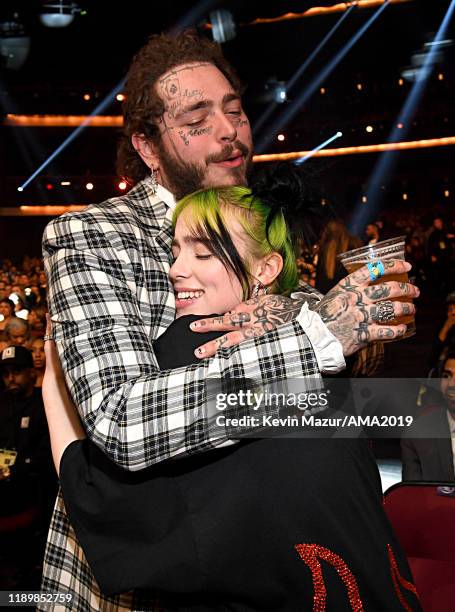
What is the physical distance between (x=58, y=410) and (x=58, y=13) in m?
12.6

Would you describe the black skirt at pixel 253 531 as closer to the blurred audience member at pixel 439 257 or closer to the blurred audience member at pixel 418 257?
the blurred audience member at pixel 439 257

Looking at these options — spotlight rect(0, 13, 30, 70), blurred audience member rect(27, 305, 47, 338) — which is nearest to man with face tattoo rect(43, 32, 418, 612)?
blurred audience member rect(27, 305, 47, 338)

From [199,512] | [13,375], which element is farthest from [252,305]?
[13,375]

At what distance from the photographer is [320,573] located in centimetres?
112

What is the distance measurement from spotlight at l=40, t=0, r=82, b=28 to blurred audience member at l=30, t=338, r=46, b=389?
8902mm

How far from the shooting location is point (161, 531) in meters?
1.15

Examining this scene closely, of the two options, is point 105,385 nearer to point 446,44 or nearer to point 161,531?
point 161,531

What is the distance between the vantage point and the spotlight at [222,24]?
13.2 meters

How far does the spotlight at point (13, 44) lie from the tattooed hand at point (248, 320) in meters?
12.7

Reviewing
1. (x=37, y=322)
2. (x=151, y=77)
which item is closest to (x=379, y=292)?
(x=151, y=77)

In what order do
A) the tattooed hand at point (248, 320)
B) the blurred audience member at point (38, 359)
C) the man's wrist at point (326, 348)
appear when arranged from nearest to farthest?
the man's wrist at point (326, 348) → the tattooed hand at point (248, 320) → the blurred audience member at point (38, 359)

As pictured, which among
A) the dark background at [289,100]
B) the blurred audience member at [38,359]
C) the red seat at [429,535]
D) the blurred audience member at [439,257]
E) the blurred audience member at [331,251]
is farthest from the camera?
the dark background at [289,100]

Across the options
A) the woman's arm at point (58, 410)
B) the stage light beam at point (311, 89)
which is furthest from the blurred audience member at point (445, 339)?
the stage light beam at point (311, 89)

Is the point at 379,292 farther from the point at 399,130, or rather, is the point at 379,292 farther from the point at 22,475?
the point at 399,130
